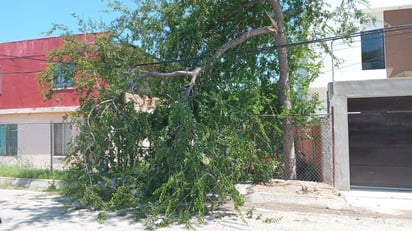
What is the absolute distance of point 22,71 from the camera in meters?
17.8

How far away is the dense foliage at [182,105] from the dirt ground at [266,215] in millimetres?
427

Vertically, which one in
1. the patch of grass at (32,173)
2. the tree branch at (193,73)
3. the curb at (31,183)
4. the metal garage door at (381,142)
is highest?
the tree branch at (193,73)

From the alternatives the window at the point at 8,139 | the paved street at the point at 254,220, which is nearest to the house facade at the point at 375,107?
the paved street at the point at 254,220

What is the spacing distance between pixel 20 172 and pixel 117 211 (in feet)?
24.1

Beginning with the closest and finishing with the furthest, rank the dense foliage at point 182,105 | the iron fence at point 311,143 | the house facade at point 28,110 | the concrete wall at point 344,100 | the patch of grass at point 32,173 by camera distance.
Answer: the dense foliage at point 182,105
the concrete wall at point 344,100
the iron fence at point 311,143
the patch of grass at point 32,173
the house facade at point 28,110

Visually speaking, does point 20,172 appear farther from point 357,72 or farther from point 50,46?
point 357,72

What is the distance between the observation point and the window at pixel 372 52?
16.6m

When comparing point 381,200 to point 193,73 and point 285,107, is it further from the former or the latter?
point 193,73

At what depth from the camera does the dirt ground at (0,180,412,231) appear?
7473 millimetres

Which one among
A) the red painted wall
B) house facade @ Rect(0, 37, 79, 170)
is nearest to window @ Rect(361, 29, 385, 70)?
house facade @ Rect(0, 37, 79, 170)

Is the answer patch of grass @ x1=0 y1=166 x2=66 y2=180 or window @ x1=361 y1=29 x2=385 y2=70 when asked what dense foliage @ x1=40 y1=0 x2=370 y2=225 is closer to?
patch of grass @ x1=0 y1=166 x2=66 y2=180

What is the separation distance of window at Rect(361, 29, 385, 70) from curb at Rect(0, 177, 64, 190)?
523 inches

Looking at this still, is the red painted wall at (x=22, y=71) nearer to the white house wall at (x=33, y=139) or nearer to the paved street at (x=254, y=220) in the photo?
the white house wall at (x=33, y=139)

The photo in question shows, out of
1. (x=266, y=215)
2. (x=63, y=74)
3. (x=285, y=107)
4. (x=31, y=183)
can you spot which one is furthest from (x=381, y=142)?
(x=31, y=183)
